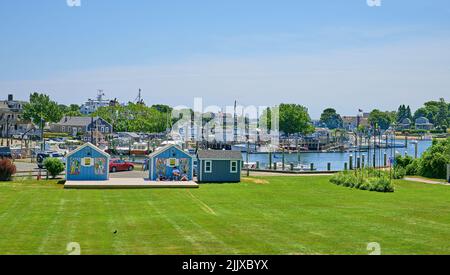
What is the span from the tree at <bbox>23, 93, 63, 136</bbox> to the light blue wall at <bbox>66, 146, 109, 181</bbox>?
311ft

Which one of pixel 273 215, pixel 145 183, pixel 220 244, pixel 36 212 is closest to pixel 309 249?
pixel 220 244

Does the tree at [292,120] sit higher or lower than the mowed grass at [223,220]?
higher

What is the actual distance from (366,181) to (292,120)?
127868 mm

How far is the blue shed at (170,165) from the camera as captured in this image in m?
46.1

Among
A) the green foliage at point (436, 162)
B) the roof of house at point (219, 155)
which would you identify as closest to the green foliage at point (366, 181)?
the green foliage at point (436, 162)

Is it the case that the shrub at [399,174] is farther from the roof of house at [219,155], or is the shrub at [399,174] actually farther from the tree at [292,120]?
the tree at [292,120]

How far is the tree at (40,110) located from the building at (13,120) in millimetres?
4095

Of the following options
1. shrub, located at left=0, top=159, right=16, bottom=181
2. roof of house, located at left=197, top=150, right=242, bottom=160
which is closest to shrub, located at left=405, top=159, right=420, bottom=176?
roof of house, located at left=197, top=150, right=242, bottom=160

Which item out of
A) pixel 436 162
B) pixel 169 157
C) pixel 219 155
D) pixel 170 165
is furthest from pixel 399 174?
pixel 169 157

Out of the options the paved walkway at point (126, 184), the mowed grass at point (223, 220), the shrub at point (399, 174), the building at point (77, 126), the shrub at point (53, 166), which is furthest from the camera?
the building at point (77, 126)

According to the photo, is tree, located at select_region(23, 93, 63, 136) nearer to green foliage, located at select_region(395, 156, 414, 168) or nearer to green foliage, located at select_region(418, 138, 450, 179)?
green foliage, located at select_region(395, 156, 414, 168)

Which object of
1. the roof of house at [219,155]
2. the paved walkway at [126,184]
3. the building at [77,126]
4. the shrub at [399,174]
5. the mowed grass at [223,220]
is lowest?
the mowed grass at [223,220]

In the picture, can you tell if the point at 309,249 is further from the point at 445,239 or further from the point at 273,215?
the point at 273,215
